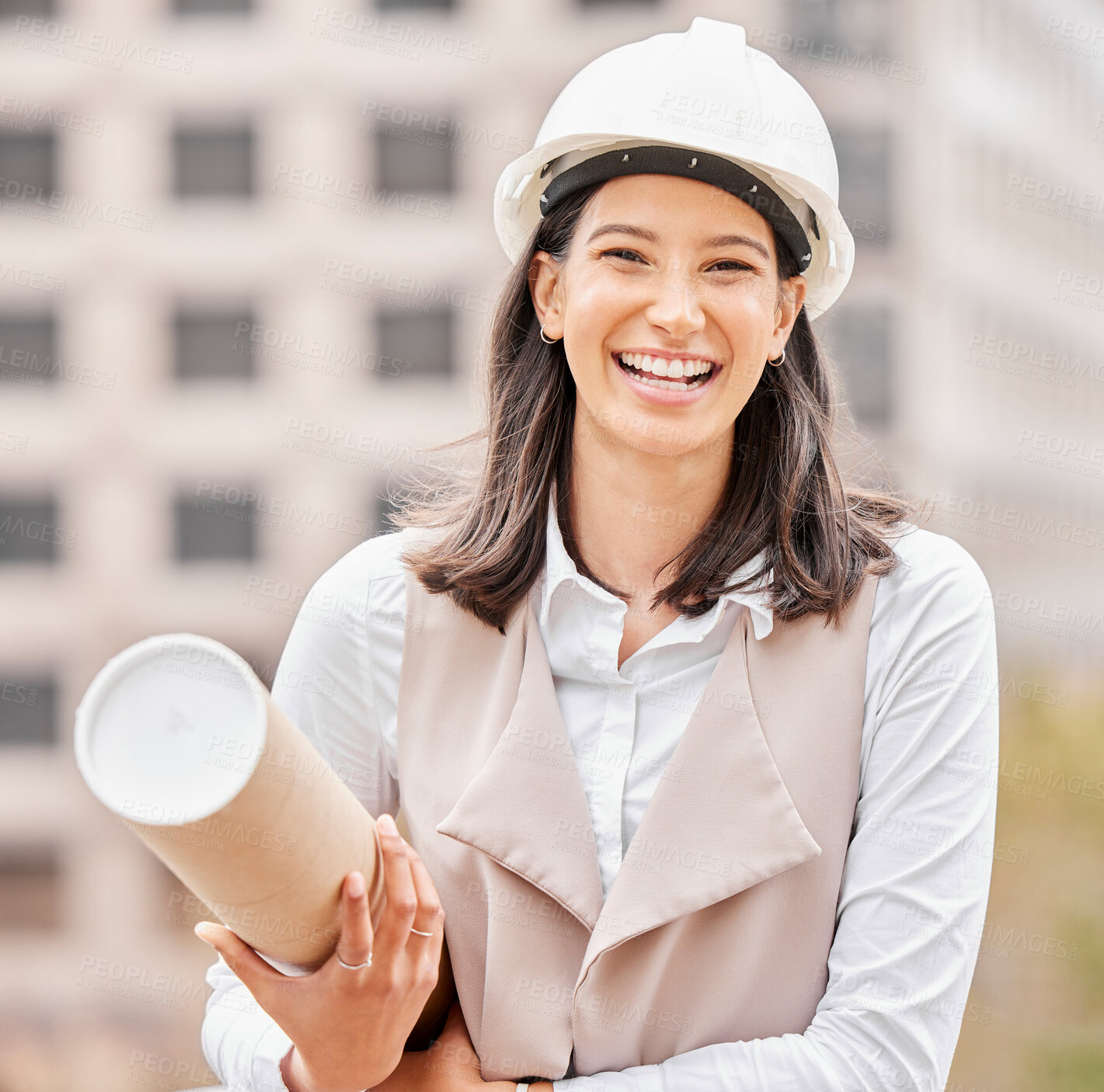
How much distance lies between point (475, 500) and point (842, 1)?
4131 cm

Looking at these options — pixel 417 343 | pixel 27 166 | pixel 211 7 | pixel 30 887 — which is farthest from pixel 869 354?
pixel 30 887

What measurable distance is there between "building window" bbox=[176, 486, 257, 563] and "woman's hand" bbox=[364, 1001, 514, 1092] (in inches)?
1509

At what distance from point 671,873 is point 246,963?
2.04ft

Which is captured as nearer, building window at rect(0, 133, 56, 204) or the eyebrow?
the eyebrow

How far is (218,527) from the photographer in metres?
39.5

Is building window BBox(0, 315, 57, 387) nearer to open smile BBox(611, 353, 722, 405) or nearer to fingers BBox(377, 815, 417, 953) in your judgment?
open smile BBox(611, 353, 722, 405)

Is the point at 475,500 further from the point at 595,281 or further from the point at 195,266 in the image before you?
the point at 195,266

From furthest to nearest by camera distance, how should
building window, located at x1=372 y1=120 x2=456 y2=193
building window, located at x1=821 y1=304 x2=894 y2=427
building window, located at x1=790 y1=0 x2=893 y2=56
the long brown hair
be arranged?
building window, located at x1=372 y1=120 x2=456 y2=193
building window, located at x1=790 y1=0 x2=893 y2=56
building window, located at x1=821 y1=304 x2=894 y2=427
the long brown hair

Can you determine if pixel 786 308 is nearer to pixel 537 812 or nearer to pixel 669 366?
pixel 669 366

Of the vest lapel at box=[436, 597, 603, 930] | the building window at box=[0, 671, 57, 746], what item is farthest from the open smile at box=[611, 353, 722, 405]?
the building window at box=[0, 671, 57, 746]

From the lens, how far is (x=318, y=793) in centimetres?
142

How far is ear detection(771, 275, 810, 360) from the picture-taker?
6.87 feet

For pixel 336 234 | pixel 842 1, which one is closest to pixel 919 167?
pixel 842 1

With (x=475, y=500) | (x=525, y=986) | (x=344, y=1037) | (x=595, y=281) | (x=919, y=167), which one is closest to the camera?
(x=344, y=1037)
